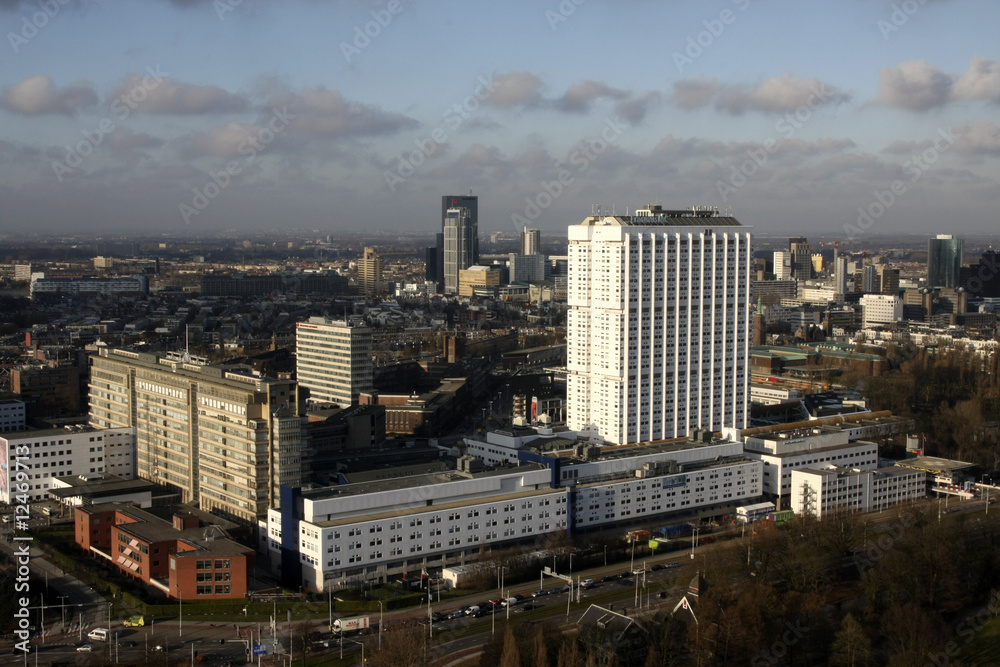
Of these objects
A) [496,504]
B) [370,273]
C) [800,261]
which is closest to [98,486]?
[496,504]

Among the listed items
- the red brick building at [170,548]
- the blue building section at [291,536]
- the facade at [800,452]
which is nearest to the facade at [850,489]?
the facade at [800,452]

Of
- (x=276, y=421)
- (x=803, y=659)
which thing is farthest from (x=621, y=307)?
(x=803, y=659)

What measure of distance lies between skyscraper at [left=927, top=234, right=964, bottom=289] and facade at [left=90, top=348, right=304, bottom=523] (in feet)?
262

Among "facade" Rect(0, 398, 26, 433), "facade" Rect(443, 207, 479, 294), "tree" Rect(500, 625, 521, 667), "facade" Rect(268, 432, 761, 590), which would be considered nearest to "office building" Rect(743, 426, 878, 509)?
"facade" Rect(268, 432, 761, 590)

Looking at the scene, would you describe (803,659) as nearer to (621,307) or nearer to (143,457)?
(621,307)

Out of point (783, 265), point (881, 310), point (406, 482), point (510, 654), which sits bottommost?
point (510, 654)

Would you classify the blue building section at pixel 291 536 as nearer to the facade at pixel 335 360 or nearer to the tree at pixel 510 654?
the tree at pixel 510 654

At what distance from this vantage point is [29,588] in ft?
69.8

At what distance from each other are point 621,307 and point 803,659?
13696mm

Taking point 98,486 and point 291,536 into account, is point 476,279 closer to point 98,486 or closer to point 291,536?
point 98,486

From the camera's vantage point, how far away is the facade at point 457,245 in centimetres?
11175

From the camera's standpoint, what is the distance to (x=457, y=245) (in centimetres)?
11231

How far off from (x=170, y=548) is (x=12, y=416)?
16379mm
